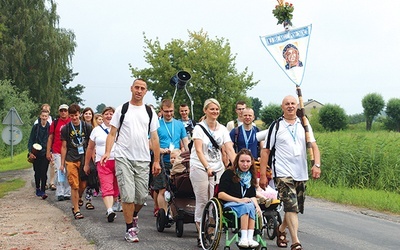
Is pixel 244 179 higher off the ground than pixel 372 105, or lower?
lower

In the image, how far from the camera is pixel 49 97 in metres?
53.2

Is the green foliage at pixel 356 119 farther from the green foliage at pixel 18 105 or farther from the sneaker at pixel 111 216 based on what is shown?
the sneaker at pixel 111 216

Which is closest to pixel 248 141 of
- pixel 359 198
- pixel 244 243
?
pixel 244 243

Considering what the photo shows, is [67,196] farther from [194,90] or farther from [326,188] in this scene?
[194,90]

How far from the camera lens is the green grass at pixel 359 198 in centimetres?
1375

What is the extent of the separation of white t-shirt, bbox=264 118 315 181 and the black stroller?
1.62 meters

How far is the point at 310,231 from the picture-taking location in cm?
971

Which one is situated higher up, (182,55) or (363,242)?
(182,55)

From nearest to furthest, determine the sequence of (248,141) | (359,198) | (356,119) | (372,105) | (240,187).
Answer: (240,187), (248,141), (359,198), (372,105), (356,119)

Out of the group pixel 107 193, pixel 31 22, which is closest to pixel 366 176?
pixel 107 193

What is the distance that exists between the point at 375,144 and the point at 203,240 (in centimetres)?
1352

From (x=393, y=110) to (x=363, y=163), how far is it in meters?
51.9

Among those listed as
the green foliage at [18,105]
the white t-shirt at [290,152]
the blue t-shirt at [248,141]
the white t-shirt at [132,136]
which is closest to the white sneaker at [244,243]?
the white t-shirt at [290,152]

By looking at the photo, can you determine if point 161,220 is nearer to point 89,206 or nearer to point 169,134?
point 169,134
